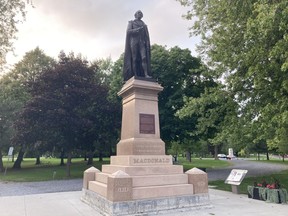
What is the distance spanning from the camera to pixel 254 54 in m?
11.6

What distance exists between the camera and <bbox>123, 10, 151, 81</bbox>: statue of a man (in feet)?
36.3

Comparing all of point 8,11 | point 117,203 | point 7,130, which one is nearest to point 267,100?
point 117,203

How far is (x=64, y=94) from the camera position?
22.4 metres

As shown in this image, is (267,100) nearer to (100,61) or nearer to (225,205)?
(225,205)

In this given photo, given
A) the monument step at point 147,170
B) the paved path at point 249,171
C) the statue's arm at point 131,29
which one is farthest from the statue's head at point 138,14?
the paved path at point 249,171

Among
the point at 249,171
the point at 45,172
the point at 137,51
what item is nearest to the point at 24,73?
the point at 45,172

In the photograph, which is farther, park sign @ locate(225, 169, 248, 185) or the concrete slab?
park sign @ locate(225, 169, 248, 185)

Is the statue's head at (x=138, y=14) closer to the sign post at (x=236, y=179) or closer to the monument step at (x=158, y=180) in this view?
the monument step at (x=158, y=180)

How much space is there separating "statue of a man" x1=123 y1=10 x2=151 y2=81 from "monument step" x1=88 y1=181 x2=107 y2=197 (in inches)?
179

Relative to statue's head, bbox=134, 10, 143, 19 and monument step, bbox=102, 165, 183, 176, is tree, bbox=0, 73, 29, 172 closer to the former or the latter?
statue's head, bbox=134, 10, 143, 19

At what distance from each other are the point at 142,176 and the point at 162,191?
2.60ft

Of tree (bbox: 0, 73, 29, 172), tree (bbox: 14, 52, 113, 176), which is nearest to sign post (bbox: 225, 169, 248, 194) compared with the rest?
tree (bbox: 14, 52, 113, 176)

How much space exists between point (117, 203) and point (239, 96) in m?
10.2

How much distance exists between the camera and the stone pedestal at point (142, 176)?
778cm
